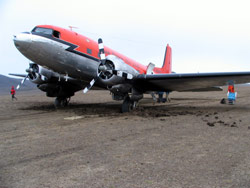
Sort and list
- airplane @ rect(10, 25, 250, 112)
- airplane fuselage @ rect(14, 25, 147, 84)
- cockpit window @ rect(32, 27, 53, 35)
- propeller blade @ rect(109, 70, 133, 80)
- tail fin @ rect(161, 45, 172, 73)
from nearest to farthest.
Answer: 1. airplane fuselage @ rect(14, 25, 147, 84)
2. airplane @ rect(10, 25, 250, 112)
3. cockpit window @ rect(32, 27, 53, 35)
4. propeller blade @ rect(109, 70, 133, 80)
5. tail fin @ rect(161, 45, 172, 73)

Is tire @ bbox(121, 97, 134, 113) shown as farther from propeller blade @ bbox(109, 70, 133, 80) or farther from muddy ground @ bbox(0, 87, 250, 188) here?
muddy ground @ bbox(0, 87, 250, 188)

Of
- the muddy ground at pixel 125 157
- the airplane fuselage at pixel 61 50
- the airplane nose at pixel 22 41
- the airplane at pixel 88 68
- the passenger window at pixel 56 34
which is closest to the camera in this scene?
the muddy ground at pixel 125 157

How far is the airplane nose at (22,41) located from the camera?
9730mm

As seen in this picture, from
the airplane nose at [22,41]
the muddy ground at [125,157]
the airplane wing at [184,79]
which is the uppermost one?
the airplane nose at [22,41]

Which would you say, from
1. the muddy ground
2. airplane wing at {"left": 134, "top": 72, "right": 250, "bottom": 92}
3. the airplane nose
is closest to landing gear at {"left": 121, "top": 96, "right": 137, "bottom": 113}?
airplane wing at {"left": 134, "top": 72, "right": 250, "bottom": 92}

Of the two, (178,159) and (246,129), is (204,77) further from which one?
(178,159)

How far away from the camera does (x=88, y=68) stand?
11.9m

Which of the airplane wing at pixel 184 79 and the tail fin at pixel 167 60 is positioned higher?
the tail fin at pixel 167 60

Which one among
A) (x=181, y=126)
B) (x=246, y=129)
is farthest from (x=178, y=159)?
Result: (x=246, y=129)

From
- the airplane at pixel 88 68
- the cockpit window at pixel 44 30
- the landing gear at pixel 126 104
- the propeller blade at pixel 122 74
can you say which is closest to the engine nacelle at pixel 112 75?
the airplane at pixel 88 68

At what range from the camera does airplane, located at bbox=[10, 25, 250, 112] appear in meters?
10.4

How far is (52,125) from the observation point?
8.55 metres

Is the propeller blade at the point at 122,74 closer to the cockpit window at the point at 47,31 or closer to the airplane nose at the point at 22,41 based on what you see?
the cockpit window at the point at 47,31

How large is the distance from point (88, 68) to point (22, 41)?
11.4 feet
